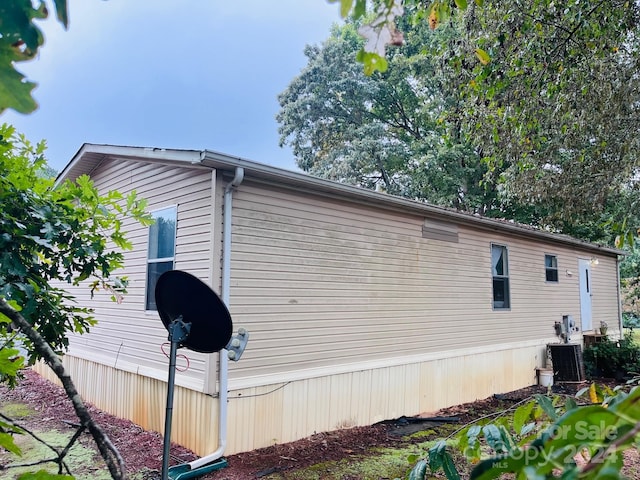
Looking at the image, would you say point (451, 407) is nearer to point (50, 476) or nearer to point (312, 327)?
point (312, 327)

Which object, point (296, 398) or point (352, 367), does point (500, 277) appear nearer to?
point (352, 367)

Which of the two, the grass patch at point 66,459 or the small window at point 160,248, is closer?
the grass patch at point 66,459

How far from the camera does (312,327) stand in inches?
215

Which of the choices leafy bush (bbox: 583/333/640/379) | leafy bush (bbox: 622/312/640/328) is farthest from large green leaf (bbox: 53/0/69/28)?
leafy bush (bbox: 622/312/640/328)

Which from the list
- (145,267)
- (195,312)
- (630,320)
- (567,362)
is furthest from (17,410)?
(630,320)

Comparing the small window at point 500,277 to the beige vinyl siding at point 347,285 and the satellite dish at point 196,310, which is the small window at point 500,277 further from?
the satellite dish at point 196,310

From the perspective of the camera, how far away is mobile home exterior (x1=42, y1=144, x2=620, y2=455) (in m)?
4.77

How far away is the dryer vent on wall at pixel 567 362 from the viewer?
361 inches

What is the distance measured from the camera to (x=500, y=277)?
8406 millimetres

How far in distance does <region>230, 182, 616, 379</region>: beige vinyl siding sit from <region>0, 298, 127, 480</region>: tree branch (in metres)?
4.05

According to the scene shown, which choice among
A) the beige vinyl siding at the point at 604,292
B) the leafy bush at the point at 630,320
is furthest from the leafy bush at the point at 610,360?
the leafy bush at the point at 630,320

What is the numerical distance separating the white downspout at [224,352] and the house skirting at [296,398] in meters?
0.07

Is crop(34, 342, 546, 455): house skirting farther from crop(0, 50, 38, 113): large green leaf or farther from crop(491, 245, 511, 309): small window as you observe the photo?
crop(0, 50, 38, 113): large green leaf

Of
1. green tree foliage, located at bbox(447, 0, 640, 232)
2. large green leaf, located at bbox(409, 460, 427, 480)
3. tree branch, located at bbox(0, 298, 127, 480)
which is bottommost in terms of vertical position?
large green leaf, located at bbox(409, 460, 427, 480)
